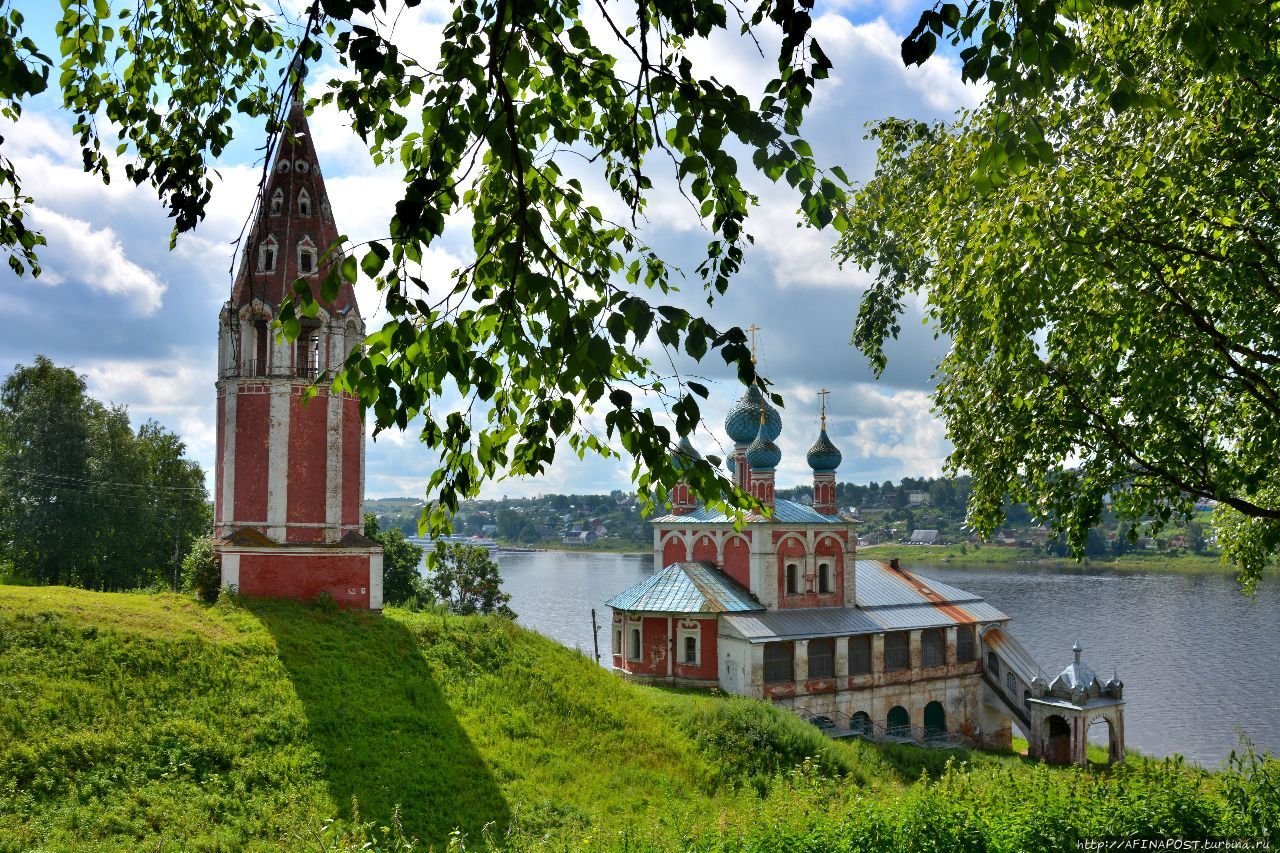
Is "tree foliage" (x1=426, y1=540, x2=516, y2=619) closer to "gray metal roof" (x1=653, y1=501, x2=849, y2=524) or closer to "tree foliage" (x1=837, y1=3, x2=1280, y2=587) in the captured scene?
"gray metal roof" (x1=653, y1=501, x2=849, y2=524)

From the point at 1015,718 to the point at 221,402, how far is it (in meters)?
24.8

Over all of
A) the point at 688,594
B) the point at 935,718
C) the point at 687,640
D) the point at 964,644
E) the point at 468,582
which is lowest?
the point at 935,718

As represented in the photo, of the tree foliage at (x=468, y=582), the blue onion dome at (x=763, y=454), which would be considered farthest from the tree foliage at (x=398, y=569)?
the blue onion dome at (x=763, y=454)

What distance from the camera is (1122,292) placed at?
754 centimetres

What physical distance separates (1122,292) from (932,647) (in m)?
23.8

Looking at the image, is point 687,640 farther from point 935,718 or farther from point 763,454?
point 935,718

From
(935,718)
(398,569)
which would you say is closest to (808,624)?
(935,718)

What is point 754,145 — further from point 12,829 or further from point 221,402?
point 221,402

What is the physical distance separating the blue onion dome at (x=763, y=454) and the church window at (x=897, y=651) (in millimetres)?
6184

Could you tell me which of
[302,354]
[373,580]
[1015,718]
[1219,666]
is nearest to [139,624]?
[373,580]

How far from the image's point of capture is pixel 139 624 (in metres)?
15.7

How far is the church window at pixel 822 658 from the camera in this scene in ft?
87.4

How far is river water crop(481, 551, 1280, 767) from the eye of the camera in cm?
3084

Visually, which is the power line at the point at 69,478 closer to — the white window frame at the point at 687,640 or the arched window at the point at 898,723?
the white window frame at the point at 687,640
